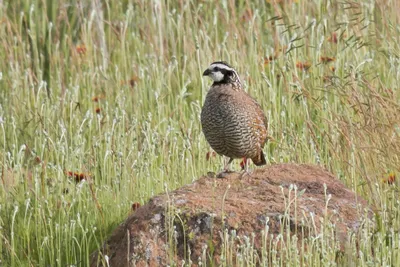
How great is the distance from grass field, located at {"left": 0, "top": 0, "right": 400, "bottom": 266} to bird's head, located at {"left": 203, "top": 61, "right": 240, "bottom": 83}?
1.36 feet

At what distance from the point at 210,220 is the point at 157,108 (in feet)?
9.71

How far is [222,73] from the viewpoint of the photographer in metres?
6.88

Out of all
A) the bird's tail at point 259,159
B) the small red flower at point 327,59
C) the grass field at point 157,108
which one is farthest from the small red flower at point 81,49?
the bird's tail at point 259,159

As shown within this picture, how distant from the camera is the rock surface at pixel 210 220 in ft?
17.2

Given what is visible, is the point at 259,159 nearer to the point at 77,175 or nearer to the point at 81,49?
the point at 77,175

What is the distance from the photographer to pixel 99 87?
8.88 metres

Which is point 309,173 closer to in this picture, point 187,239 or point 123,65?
point 187,239

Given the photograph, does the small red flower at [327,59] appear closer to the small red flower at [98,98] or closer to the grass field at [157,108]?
the grass field at [157,108]

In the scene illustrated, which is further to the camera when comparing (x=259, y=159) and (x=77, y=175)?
(x=259, y=159)

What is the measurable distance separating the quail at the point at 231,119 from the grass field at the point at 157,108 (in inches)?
11.1

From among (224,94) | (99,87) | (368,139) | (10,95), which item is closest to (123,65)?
(99,87)

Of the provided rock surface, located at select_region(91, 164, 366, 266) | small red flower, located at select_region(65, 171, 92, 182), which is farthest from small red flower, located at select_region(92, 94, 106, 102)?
rock surface, located at select_region(91, 164, 366, 266)

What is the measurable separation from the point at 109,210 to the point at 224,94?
1.08m

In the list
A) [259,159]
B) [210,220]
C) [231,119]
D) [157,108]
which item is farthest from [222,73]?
[210,220]
